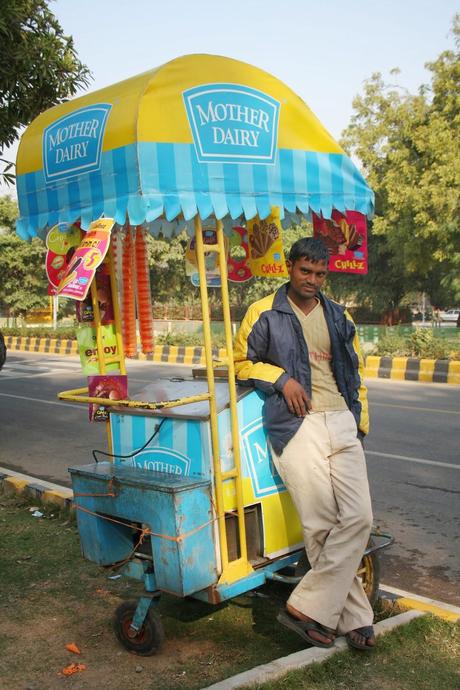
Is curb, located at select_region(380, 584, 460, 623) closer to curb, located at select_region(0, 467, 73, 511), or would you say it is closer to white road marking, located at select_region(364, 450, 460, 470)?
curb, located at select_region(0, 467, 73, 511)

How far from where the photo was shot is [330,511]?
3.21 m

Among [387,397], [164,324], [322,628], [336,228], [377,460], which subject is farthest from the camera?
[164,324]

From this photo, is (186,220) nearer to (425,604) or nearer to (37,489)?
(425,604)

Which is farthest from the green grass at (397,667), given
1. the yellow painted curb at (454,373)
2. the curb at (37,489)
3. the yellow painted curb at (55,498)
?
the yellow painted curb at (454,373)

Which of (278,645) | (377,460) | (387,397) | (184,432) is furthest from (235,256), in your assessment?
(387,397)

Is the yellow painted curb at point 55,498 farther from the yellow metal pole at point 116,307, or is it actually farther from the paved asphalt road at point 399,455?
the yellow metal pole at point 116,307

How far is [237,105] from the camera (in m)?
3.25

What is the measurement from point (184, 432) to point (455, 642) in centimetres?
153

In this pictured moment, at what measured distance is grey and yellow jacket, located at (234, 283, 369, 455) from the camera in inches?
130

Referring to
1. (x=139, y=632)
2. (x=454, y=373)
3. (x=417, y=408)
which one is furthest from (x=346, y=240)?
(x=454, y=373)

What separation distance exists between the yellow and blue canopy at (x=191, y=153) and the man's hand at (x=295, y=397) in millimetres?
775

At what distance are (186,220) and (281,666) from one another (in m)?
1.92

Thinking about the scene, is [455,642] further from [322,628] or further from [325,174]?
[325,174]

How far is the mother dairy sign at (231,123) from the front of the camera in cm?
315
